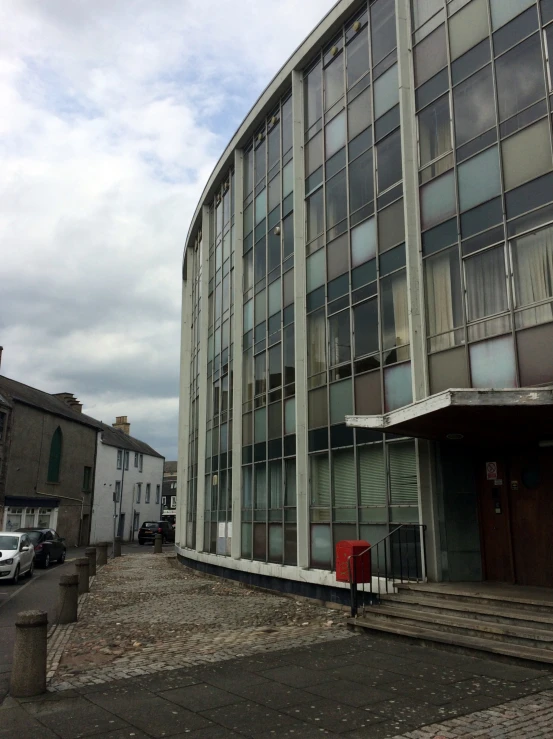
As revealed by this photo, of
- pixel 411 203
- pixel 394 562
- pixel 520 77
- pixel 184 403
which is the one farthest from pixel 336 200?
pixel 184 403

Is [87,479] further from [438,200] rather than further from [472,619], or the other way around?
[472,619]

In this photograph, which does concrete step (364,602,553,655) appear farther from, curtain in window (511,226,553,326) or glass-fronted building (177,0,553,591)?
curtain in window (511,226,553,326)

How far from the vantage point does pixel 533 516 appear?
1102 cm

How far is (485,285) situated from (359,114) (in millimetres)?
6600

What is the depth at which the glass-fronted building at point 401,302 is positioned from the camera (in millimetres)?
10625

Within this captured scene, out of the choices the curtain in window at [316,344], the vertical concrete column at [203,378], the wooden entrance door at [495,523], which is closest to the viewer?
the wooden entrance door at [495,523]

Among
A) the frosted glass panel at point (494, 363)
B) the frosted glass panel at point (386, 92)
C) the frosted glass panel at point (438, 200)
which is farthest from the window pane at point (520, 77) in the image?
the frosted glass panel at point (494, 363)

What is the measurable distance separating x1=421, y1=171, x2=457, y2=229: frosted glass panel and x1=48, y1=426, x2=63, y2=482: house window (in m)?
35.4

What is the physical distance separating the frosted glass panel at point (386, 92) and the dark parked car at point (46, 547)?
68.0 ft

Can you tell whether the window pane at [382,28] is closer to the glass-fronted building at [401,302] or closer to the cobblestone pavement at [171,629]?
the glass-fronted building at [401,302]

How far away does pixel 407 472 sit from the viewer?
12242 mm

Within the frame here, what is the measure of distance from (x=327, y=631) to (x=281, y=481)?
252 inches

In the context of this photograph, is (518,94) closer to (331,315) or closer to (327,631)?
(331,315)

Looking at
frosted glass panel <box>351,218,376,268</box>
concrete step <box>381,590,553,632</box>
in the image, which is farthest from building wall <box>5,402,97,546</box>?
concrete step <box>381,590,553,632</box>
